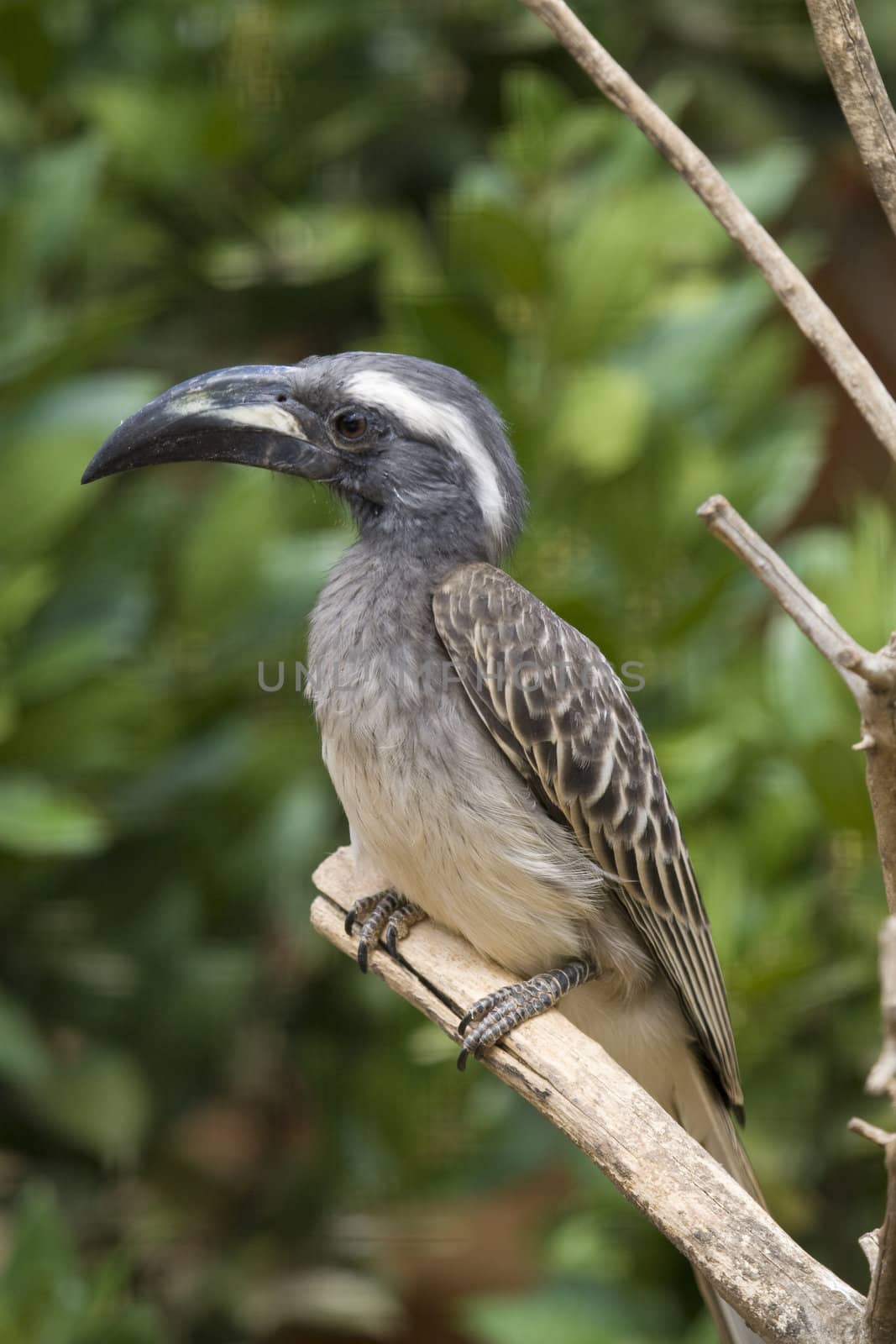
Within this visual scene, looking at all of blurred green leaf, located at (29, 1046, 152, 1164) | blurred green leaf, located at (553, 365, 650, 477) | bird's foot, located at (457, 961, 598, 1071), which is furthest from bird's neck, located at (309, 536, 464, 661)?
blurred green leaf, located at (29, 1046, 152, 1164)

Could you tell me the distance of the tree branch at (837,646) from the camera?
143 centimetres

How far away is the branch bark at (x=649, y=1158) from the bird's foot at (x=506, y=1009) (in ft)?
0.06

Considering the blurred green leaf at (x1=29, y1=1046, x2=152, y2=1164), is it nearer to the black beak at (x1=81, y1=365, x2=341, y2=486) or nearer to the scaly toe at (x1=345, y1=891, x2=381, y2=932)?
the scaly toe at (x1=345, y1=891, x2=381, y2=932)

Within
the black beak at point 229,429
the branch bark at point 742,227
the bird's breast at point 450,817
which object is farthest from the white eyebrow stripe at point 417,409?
the branch bark at point 742,227

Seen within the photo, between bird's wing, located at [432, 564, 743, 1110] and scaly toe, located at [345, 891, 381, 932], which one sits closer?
bird's wing, located at [432, 564, 743, 1110]

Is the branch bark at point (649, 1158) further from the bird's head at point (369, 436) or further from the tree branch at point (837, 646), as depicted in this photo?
the bird's head at point (369, 436)

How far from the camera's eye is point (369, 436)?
240 centimetres

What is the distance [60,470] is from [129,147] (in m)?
1.12

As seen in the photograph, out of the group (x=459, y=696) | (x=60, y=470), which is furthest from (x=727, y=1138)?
(x=60, y=470)

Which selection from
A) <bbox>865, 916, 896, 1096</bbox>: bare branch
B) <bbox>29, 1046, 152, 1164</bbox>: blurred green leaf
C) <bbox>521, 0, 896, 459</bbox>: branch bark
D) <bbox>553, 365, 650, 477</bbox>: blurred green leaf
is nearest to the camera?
<bbox>865, 916, 896, 1096</bbox>: bare branch

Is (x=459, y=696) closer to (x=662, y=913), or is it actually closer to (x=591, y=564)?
(x=662, y=913)

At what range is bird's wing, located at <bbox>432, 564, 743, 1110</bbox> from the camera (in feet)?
7.52

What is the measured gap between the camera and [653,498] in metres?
3.51

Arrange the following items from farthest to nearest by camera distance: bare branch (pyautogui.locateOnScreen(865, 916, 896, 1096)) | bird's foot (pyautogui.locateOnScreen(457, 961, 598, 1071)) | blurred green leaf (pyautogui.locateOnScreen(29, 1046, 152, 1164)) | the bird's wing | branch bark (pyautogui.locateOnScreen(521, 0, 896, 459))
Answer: blurred green leaf (pyautogui.locateOnScreen(29, 1046, 152, 1164))
the bird's wing
bird's foot (pyautogui.locateOnScreen(457, 961, 598, 1071))
branch bark (pyautogui.locateOnScreen(521, 0, 896, 459))
bare branch (pyautogui.locateOnScreen(865, 916, 896, 1096))
